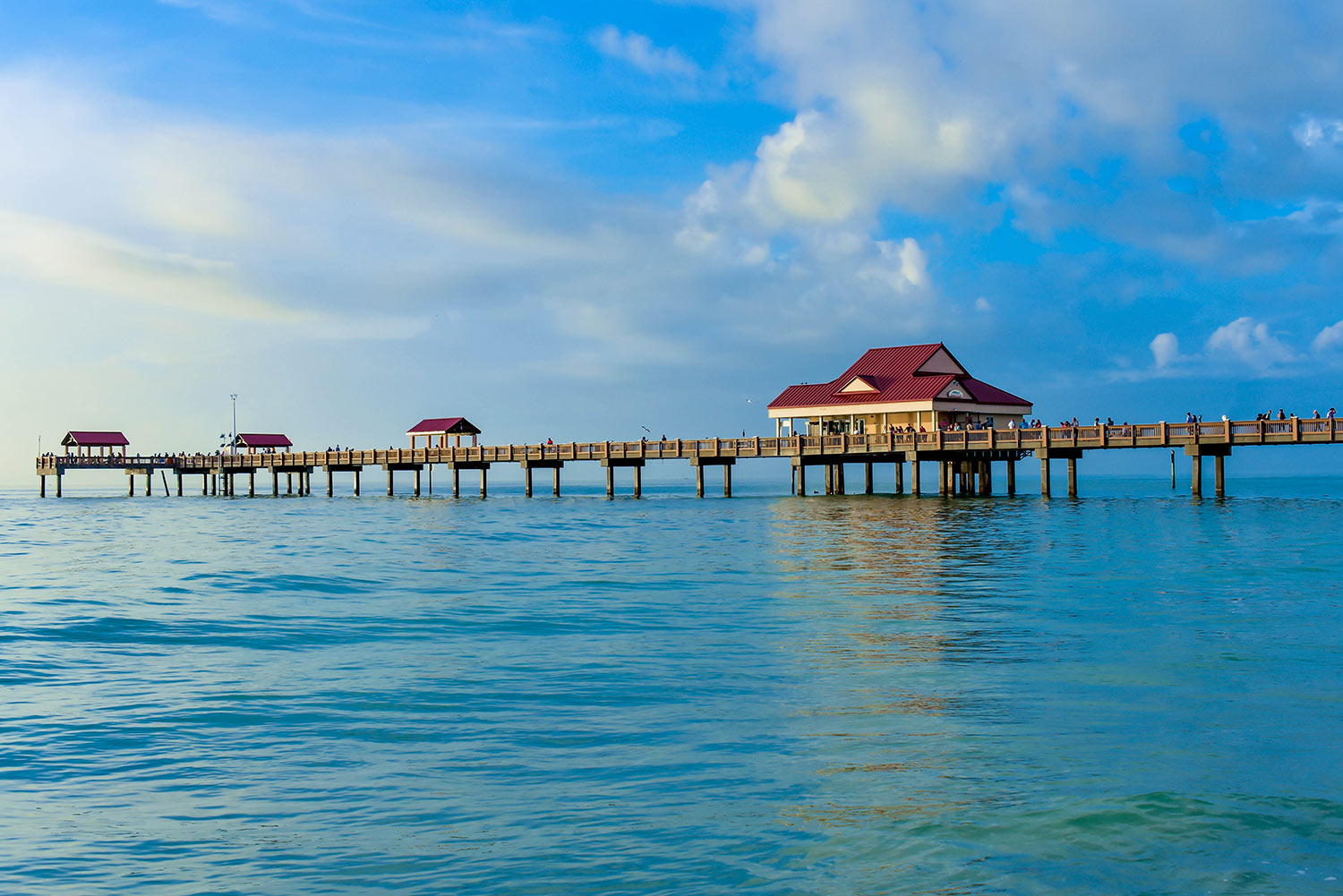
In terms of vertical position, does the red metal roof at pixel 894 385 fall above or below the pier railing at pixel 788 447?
above

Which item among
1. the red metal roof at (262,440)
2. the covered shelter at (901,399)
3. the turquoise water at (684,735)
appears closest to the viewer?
the turquoise water at (684,735)

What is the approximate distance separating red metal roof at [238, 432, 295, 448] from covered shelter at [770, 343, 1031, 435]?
42.8 meters

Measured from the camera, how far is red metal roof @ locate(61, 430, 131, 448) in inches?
3524

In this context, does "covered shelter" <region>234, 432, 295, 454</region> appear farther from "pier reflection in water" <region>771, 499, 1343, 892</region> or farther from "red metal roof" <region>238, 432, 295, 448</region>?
"pier reflection in water" <region>771, 499, 1343, 892</region>

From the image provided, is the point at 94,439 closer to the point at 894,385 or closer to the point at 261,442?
the point at 261,442

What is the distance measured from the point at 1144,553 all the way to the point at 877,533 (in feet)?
29.1

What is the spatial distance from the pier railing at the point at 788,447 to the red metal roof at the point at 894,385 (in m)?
2.81

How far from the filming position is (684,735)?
9.31 meters

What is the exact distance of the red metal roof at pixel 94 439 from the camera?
89500mm

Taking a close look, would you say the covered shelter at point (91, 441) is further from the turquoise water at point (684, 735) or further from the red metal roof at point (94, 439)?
the turquoise water at point (684, 735)

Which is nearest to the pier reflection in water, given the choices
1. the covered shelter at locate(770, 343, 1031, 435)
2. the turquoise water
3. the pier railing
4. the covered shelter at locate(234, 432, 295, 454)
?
the turquoise water

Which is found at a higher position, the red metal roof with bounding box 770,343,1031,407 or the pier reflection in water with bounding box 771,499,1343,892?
the red metal roof with bounding box 770,343,1031,407

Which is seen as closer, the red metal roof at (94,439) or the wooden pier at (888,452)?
the wooden pier at (888,452)

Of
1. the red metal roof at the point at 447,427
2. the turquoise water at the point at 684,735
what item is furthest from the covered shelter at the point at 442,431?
the turquoise water at the point at 684,735
